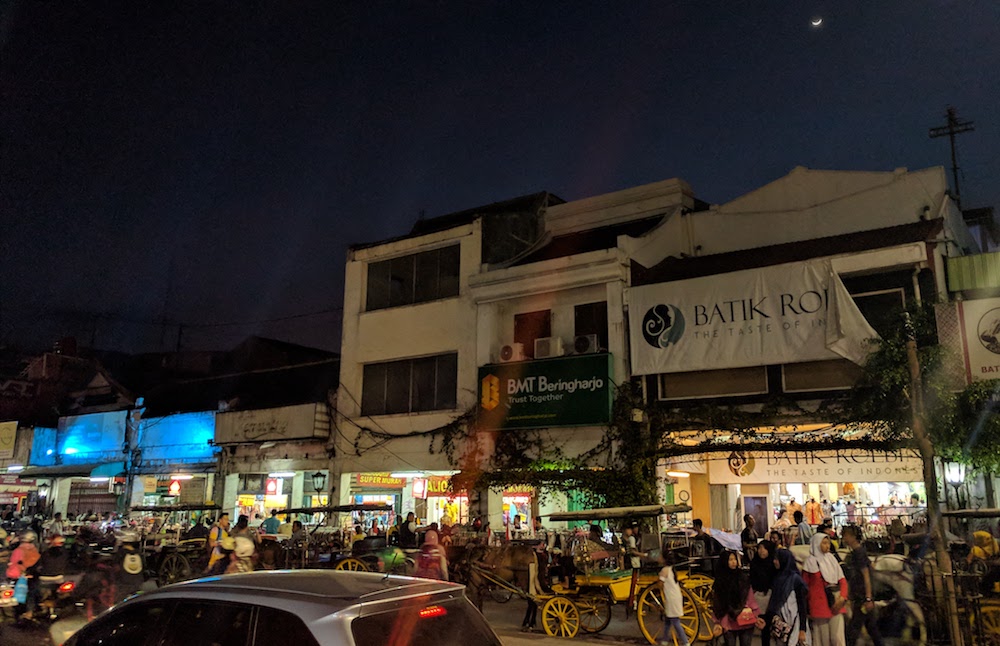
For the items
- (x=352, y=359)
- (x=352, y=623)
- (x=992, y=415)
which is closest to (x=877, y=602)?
(x=992, y=415)

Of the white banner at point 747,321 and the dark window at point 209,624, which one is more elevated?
the white banner at point 747,321

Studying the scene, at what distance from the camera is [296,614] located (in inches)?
166

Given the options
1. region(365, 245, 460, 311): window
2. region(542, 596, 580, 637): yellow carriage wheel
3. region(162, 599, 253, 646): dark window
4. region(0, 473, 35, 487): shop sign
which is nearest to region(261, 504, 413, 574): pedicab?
region(542, 596, 580, 637): yellow carriage wheel

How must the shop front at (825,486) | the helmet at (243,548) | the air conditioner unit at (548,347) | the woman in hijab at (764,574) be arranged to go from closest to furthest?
the woman in hijab at (764,574)
the helmet at (243,548)
the shop front at (825,486)
the air conditioner unit at (548,347)

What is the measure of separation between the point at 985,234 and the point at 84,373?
146ft

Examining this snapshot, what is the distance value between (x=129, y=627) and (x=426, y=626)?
202 cm

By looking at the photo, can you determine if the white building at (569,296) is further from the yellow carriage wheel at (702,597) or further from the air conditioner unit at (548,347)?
the yellow carriage wheel at (702,597)

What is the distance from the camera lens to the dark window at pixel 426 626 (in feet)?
13.7

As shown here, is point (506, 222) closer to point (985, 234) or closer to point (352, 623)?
point (985, 234)

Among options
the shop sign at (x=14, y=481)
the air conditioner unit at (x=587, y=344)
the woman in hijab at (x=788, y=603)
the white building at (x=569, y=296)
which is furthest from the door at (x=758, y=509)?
the shop sign at (x=14, y=481)

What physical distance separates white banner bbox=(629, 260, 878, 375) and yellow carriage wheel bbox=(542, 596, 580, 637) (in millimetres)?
7992

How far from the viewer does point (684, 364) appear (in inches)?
730

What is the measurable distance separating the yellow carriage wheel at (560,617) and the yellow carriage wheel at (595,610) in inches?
6.1

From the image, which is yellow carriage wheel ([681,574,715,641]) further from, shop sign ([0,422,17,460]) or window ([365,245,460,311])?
shop sign ([0,422,17,460])
